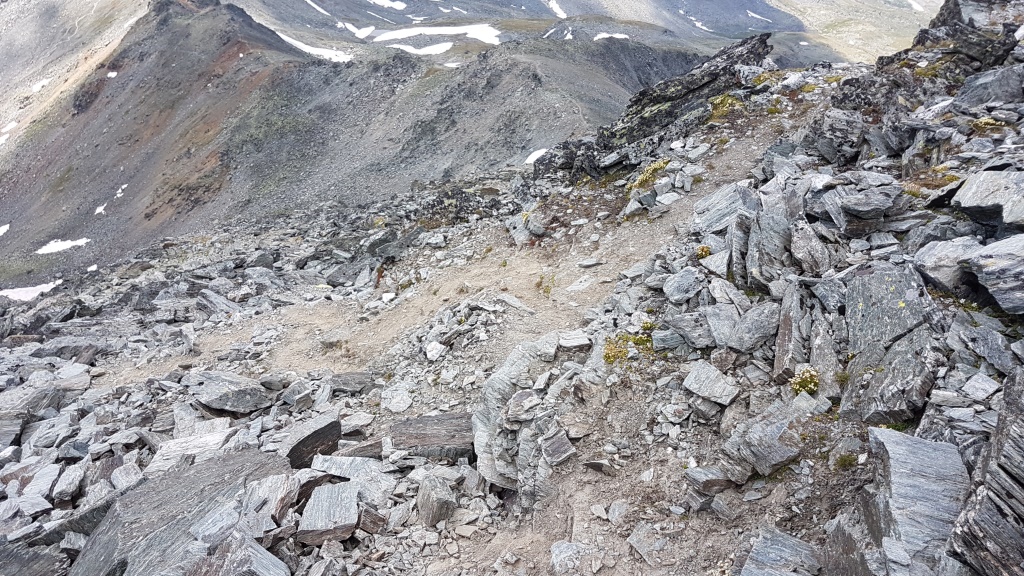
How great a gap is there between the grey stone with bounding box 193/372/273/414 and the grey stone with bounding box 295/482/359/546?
6.80m

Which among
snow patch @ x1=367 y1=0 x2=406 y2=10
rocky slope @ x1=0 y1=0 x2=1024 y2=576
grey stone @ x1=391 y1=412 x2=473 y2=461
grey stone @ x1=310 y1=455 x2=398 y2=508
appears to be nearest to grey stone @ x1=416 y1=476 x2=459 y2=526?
rocky slope @ x1=0 y1=0 x2=1024 y2=576

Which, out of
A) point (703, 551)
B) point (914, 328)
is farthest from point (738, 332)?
point (703, 551)

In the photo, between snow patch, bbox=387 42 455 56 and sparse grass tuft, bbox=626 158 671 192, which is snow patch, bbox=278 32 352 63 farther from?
sparse grass tuft, bbox=626 158 671 192

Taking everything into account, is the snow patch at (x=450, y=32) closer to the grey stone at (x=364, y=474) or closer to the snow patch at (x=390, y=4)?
the snow patch at (x=390, y=4)

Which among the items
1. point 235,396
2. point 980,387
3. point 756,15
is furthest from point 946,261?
point 756,15

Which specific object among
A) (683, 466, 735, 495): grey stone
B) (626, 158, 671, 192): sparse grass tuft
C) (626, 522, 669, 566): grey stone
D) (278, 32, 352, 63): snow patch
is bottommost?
(626, 158, 671, 192): sparse grass tuft

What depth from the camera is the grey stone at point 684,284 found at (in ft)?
41.4

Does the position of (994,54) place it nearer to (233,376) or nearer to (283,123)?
(233,376)

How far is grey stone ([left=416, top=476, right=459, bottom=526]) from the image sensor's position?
406 inches

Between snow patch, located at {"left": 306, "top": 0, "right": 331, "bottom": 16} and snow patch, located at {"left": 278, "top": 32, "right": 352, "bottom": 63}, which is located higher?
snow patch, located at {"left": 306, "top": 0, "right": 331, "bottom": 16}

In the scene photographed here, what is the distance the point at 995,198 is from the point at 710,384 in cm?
627

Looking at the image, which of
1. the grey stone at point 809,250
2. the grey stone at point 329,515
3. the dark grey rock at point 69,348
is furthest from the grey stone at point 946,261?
the dark grey rock at point 69,348

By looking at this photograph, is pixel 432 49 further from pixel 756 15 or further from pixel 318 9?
pixel 756 15

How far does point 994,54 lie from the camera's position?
19.9 m
